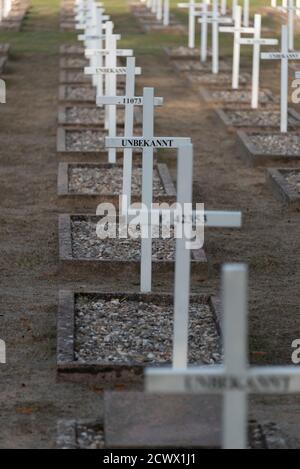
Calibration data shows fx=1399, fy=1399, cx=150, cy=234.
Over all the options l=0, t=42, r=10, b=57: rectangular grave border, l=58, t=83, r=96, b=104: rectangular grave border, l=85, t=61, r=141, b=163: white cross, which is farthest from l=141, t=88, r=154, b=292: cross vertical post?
l=0, t=42, r=10, b=57: rectangular grave border

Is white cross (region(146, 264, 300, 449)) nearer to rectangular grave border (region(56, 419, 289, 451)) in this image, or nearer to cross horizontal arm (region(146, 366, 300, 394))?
cross horizontal arm (region(146, 366, 300, 394))

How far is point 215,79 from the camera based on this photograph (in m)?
23.0

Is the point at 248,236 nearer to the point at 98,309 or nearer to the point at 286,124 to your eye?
the point at 98,309

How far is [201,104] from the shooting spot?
2028 cm

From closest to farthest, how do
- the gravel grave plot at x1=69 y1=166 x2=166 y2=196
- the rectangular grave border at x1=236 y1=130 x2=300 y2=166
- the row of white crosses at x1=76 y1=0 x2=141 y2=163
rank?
the gravel grave plot at x1=69 y1=166 x2=166 y2=196, the row of white crosses at x1=76 y1=0 x2=141 y2=163, the rectangular grave border at x1=236 y1=130 x2=300 y2=166

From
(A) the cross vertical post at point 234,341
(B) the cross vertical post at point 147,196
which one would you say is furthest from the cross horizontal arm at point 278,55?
(A) the cross vertical post at point 234,341

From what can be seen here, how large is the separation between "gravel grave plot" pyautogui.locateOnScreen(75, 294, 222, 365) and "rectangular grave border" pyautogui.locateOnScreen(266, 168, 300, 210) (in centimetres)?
359

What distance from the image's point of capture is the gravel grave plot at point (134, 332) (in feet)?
26.8

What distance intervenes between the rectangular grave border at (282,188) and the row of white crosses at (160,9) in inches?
725

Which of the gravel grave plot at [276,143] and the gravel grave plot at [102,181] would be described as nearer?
the gravel grave plot at [102,181]

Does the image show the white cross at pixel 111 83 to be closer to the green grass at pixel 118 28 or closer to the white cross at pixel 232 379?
the white cross at pixel 232 379

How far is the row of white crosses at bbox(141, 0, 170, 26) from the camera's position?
107ft

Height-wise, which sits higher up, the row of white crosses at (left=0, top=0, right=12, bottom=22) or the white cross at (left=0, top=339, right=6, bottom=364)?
the row of white crosses at (left=0, top=0, right=12, bottom=22)

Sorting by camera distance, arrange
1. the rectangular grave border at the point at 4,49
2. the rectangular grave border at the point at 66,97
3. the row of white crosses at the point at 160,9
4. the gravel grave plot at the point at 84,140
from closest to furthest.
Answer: the gravel grave plot at the point at 84,140
the rectangular grave border at the point at 66,97
the rectangular grave border at the point at 4,49
the row of white crosses at the point at 160,9
